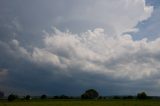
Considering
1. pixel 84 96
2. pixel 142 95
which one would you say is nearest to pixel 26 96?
pixel 84 96

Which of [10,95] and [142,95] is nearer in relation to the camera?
[142,95]

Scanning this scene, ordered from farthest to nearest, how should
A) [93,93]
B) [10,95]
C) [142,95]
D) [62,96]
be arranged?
1. [93,93]
2. [62,96]
3. [10,95]
4. [142,95]

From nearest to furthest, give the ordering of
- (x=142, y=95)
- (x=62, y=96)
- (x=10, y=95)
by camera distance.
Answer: (x=142, y=95) < (x=10, y=95) < (x=62, y=96)

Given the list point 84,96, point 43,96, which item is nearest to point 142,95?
point 84,96

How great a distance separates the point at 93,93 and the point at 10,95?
52120 millimetres

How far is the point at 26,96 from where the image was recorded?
17925cm

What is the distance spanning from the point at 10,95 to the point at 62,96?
92.1 ft

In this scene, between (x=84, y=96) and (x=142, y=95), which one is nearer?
(x=142, y=95)

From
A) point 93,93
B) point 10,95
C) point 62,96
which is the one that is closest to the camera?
point 10,95

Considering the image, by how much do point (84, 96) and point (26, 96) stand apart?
1256 inches

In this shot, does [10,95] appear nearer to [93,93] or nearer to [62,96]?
[62,96]

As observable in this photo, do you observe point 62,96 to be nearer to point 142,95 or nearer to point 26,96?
point 26,96

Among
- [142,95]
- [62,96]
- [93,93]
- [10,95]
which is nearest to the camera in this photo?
[142,95]

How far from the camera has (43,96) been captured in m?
183
